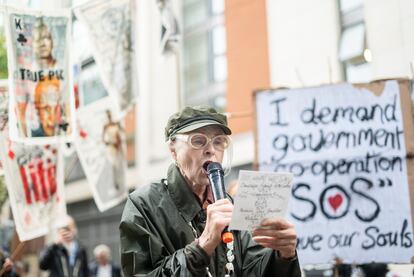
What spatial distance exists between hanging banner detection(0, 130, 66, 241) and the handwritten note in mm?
2119

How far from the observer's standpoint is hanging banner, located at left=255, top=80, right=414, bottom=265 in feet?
13.7

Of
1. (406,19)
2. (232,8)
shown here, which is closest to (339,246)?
(406,19)

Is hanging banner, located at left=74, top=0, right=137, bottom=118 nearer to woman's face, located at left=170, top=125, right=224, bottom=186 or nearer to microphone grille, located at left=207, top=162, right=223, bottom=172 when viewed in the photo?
woman's face, located at left=170, top=125, right=224, bottom=186

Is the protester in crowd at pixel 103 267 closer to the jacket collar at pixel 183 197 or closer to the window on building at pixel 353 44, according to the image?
the window on building at pixel 353 44

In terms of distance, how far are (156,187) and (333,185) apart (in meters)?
2.24

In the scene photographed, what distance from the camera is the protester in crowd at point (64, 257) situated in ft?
19.5

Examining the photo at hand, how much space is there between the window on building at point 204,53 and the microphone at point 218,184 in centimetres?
871

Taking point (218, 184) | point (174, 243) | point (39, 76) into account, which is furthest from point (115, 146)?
point (218, 184)

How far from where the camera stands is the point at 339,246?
4.21 m

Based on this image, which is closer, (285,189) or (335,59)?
(285,189)

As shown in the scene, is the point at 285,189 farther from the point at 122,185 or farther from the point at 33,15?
the point at 122,185

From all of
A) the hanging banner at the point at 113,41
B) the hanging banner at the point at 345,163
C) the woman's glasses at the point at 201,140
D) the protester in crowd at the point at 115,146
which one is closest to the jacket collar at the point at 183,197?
the woman's glasses at the point at 201,140

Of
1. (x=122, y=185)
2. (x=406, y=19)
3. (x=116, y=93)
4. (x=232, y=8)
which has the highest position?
(x=232, y=8)

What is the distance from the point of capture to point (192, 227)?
7.55 feet
